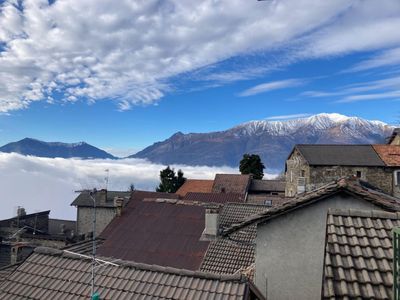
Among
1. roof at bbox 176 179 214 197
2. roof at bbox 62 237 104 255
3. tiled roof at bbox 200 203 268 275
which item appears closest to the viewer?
roof at bbox 62 237 104 255

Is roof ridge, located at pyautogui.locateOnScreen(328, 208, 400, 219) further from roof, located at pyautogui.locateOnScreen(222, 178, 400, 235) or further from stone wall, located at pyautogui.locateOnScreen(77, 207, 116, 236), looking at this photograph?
stone wall, located at pyautogui.locateOnScreen(77, 207, 116, 236)

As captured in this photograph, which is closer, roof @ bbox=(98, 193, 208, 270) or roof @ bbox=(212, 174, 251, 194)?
roof @ bbox=(98, 193, 208, 270)

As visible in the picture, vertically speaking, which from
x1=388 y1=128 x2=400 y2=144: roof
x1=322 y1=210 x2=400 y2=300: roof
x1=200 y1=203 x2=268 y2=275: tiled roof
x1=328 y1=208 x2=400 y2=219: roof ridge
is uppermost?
x1=388 y1=128 x2=400 y2=144: roof

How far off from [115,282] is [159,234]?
373 inches

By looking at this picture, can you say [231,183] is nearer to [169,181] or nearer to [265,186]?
[265,186]

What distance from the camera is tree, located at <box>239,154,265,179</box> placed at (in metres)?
68.5

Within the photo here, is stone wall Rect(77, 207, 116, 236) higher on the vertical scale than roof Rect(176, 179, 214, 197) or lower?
lower

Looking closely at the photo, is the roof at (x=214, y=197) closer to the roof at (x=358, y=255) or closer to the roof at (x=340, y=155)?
the roof at (x=340, y=155)

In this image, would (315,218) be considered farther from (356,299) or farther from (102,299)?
(102,299)

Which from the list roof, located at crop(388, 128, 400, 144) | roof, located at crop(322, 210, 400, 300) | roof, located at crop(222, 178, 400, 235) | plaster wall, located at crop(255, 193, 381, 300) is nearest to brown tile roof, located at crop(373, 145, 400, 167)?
roof, located at crop(388, 128, 400, 144)

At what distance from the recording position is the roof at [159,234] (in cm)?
1560

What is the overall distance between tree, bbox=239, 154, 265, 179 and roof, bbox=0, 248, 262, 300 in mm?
60678

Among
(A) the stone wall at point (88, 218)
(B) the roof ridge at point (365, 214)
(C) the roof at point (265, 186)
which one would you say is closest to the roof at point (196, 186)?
(C) the roof at point (265, 186)

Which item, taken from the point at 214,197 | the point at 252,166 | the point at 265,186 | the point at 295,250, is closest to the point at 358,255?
the point at 295,250
